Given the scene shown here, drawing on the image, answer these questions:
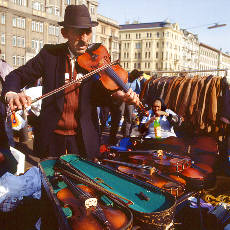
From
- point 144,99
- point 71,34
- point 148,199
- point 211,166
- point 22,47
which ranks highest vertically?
point 22,47

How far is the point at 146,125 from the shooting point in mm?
5133

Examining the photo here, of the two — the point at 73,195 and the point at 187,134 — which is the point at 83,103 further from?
the point at 187,134

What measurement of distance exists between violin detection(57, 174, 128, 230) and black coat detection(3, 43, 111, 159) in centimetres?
55

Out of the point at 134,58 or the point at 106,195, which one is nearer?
the point at 106,195

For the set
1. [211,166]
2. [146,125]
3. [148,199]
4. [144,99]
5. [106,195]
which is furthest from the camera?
[144,99]

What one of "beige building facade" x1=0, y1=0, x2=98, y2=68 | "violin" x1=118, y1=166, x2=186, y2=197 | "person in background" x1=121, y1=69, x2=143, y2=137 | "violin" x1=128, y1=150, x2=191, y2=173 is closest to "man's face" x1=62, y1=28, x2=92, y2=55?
"violin" x1=118, y1=166, x2=186, y2=197

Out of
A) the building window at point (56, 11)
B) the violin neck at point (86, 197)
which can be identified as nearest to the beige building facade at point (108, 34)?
the building window at point (56, 11)

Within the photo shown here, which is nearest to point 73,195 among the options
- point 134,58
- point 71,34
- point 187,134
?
point 71,34

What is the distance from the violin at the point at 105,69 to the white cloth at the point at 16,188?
142cm

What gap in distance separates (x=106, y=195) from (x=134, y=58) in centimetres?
6827

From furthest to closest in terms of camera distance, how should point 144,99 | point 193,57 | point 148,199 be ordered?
point 193,57, point 144,99, point 148,199

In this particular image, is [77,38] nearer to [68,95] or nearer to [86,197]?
[68,95]

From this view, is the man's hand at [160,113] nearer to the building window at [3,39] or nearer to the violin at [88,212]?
the violin at [88,212]

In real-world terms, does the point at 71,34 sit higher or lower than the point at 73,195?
higher
